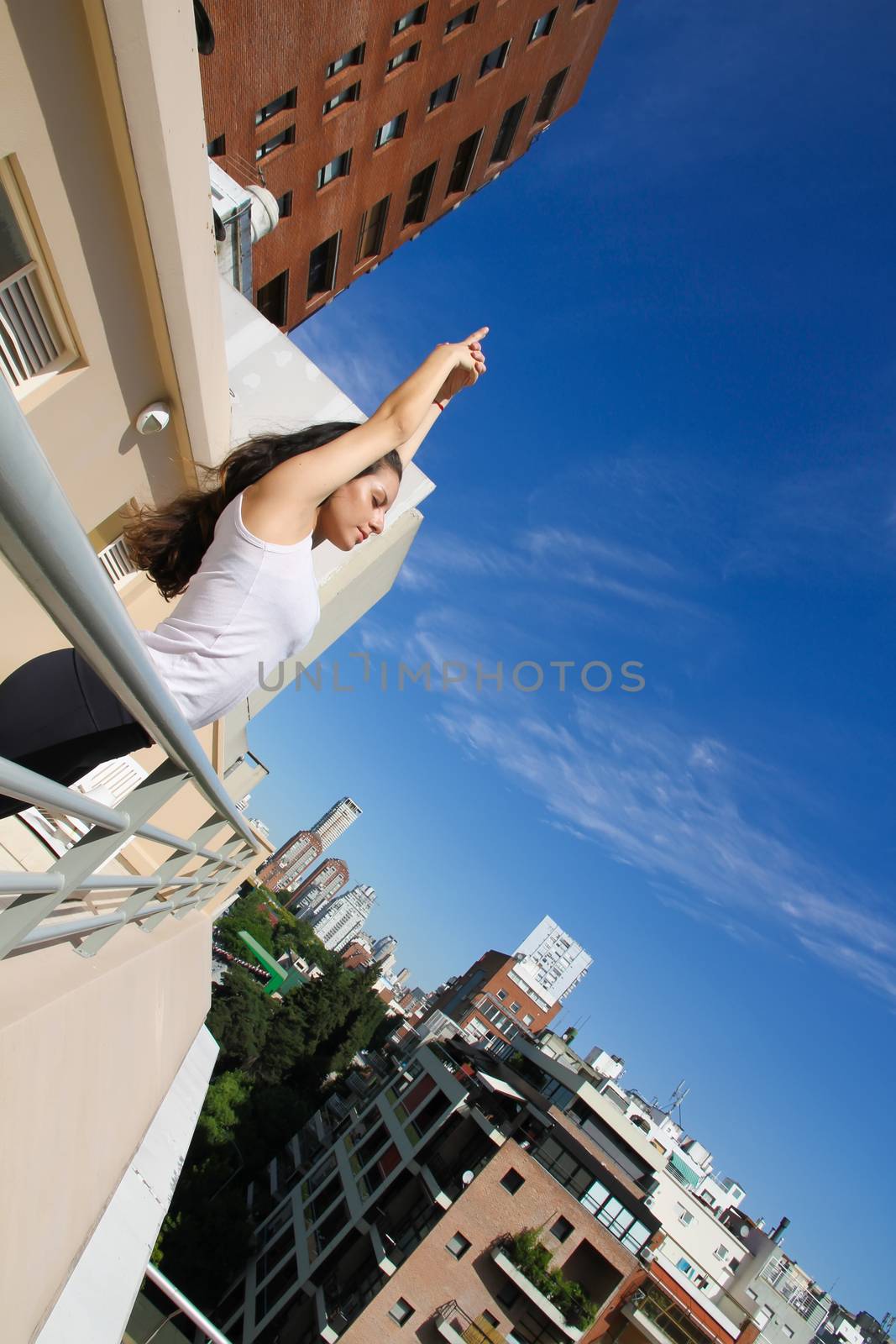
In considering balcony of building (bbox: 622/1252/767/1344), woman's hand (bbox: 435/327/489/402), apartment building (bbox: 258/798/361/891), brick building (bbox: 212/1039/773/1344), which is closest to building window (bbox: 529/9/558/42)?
woman's hand (bbox: 435/327/489/402)

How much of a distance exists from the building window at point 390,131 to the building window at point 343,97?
149 centimetres

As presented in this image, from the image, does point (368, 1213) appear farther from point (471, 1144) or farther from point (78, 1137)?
point (78, 1137)

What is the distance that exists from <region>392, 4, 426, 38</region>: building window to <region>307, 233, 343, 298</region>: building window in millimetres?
4189

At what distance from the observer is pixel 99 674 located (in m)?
1.20

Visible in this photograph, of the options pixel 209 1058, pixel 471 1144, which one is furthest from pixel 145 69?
pixel 471 1144

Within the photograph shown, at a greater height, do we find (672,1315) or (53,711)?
(53,711)

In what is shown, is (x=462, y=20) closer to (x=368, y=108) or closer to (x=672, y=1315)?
(x=368, y=108)

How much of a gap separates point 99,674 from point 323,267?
20.5 m

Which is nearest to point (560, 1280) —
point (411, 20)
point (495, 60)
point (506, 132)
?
point (411, 20)

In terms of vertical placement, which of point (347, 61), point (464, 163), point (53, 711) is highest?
point (464, 163)

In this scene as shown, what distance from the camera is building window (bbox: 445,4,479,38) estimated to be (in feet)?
52.7

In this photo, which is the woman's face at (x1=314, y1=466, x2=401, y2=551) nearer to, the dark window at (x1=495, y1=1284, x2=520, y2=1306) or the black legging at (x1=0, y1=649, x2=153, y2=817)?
the black legging at (x1=0, y1=649, x2=153, y2=817)

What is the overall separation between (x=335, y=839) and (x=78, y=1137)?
635 feet

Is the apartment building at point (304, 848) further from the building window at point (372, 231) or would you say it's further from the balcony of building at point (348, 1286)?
the building window at point (372, 231)
